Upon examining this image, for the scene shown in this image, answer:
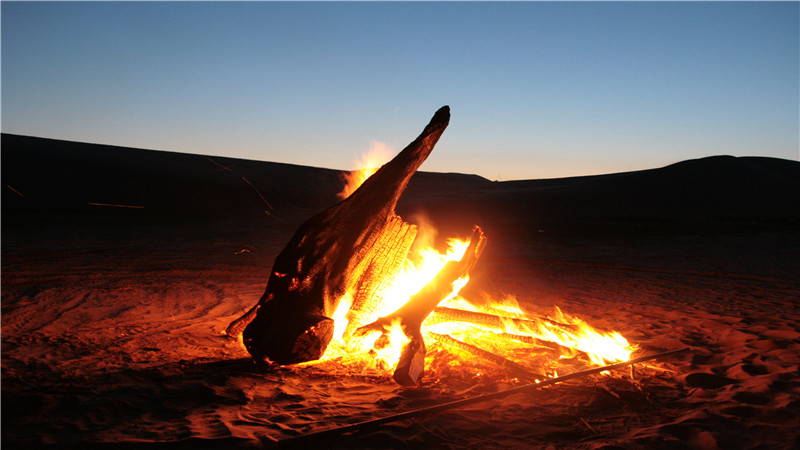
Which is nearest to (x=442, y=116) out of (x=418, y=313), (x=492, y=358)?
(x=418, y=313)

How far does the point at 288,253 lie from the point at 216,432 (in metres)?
1.69

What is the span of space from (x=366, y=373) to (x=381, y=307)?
2.86ft

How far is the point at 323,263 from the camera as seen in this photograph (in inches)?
179

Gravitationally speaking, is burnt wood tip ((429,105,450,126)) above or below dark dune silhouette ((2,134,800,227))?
below

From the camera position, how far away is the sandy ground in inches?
128

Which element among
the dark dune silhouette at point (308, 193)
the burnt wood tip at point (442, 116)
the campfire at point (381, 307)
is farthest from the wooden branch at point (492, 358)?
the dark dune silhouette at point (308, 193)

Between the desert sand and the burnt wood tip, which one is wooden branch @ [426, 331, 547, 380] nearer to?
the desert sand

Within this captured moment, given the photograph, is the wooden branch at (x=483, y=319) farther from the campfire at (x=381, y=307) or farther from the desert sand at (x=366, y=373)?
the desert sand at (x=366, y=373)

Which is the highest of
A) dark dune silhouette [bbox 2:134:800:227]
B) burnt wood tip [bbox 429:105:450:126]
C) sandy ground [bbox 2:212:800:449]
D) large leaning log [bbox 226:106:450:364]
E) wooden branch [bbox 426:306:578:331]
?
dark dune silhouette [bbox 2:134:800:227]

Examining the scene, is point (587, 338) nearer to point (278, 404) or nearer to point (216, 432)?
point (278, 404)

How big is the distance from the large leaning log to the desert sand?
341mm

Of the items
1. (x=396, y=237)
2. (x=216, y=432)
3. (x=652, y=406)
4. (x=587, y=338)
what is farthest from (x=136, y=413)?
(x=587, y=338)

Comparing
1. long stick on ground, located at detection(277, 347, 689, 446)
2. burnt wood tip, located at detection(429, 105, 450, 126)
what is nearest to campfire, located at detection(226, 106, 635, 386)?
burnt wood tip, located at detection(429, 105, 450, 126)

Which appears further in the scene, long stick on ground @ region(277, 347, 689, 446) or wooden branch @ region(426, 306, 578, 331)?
wooden branch @ region(426, 306, 578, 331)
